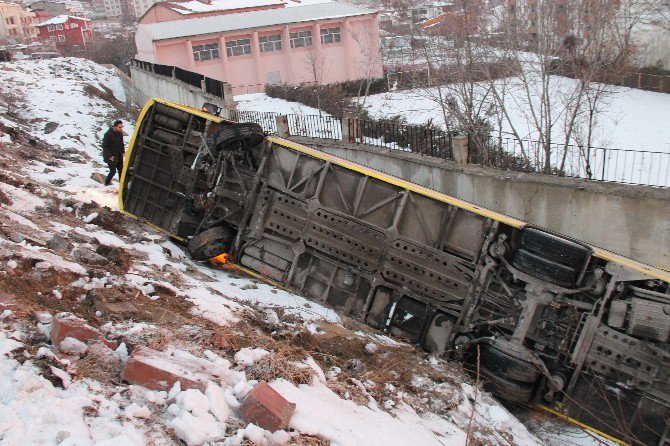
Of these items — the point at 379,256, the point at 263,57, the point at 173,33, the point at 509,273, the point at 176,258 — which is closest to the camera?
the point at 509,273

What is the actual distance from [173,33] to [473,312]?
31.7 meters

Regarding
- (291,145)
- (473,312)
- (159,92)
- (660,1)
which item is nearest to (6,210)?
(291,145)

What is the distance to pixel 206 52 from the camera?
35.1 meters

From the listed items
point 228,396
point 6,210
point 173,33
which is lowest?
point 228,396

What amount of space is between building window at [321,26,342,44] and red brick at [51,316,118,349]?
35279 millimetres

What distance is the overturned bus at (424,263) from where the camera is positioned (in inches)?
248

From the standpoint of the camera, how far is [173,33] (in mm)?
33594

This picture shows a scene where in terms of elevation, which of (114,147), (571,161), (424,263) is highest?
(114,147)

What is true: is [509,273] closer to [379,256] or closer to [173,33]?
[379,256]

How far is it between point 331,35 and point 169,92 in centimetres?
1883

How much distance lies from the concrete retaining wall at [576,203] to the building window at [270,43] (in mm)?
28533

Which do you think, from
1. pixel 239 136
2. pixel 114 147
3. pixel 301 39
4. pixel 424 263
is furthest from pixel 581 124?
pixel 301 39

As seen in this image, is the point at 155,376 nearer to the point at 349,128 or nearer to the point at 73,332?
the point at 73,332

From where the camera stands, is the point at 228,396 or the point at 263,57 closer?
the point at 228,396
